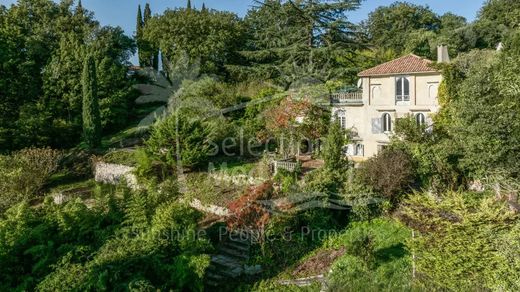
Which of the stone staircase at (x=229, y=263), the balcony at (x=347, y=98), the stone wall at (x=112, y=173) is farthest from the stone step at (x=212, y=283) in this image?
the balcony at (x=347, y=98)

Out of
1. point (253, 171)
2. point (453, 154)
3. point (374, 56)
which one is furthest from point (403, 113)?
point (374, 56)

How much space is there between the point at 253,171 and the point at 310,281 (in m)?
8.24

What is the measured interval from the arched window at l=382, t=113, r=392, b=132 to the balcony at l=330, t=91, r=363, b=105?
5.10 ft

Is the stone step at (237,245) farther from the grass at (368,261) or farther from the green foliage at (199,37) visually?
the green foliage at (199,37)

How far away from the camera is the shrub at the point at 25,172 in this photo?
19.6m

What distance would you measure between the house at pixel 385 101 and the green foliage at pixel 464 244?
9.48 metres

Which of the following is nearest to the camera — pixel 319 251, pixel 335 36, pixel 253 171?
pixel 319 251

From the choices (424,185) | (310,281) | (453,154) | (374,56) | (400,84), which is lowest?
(310,281)

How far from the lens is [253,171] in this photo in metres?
20.0

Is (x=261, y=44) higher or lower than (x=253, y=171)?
higher

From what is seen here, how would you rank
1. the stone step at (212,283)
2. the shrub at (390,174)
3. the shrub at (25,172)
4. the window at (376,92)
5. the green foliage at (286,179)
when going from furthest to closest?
the window at (376,92) → the shrub at (25,172) → the green foliage at (286,179) → the shrub at (390,174) → the stone step at (212,283)

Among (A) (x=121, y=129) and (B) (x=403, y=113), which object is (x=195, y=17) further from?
(B) (x=403, y=113)

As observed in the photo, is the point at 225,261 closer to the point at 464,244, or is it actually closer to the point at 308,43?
the point at 464,244

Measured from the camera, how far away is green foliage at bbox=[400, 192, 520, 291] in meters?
9.60
